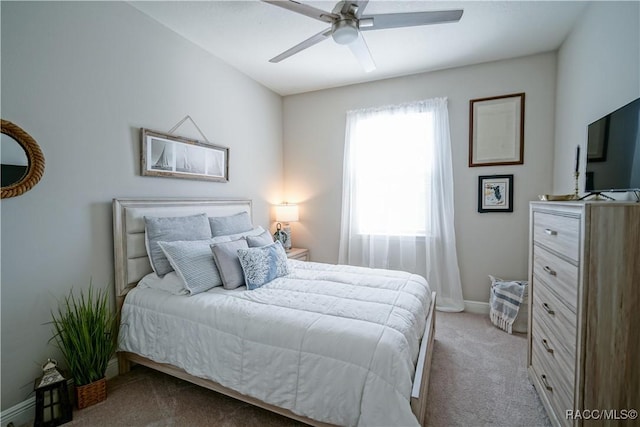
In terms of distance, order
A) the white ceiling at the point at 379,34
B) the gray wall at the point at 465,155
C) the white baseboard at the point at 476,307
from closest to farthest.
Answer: the white ceiling at the point at 379,34 → the gray wall at the point at 465,155 → the white baseboard at the point at 476,307

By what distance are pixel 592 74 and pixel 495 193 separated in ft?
4.34

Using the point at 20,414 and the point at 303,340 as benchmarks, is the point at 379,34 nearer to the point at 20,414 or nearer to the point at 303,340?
the point at 303,340

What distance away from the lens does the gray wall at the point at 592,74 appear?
1690 mm

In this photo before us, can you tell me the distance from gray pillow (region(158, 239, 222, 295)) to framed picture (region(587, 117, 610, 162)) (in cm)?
269

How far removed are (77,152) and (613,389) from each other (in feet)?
10.7

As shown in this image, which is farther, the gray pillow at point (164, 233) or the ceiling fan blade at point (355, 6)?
the gray pillow at point (164, 233)

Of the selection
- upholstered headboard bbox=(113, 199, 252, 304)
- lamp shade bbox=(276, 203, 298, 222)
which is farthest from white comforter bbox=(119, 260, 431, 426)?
lamp shade bbox=(276, 203, 298, 222)

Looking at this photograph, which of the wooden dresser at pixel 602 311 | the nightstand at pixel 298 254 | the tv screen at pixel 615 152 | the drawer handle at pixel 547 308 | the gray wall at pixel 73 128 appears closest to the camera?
the wooden dresser at pixel 602 311

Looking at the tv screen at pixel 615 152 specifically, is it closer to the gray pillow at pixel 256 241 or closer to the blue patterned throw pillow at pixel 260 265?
the blue patterned throw pillow at pixel 260 265

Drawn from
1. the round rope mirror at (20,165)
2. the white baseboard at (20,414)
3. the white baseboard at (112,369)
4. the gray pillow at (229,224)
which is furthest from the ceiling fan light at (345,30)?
the white baseboard at (20,414)

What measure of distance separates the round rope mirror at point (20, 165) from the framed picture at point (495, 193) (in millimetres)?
3873

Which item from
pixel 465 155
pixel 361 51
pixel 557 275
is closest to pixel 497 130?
pixel 465 155
